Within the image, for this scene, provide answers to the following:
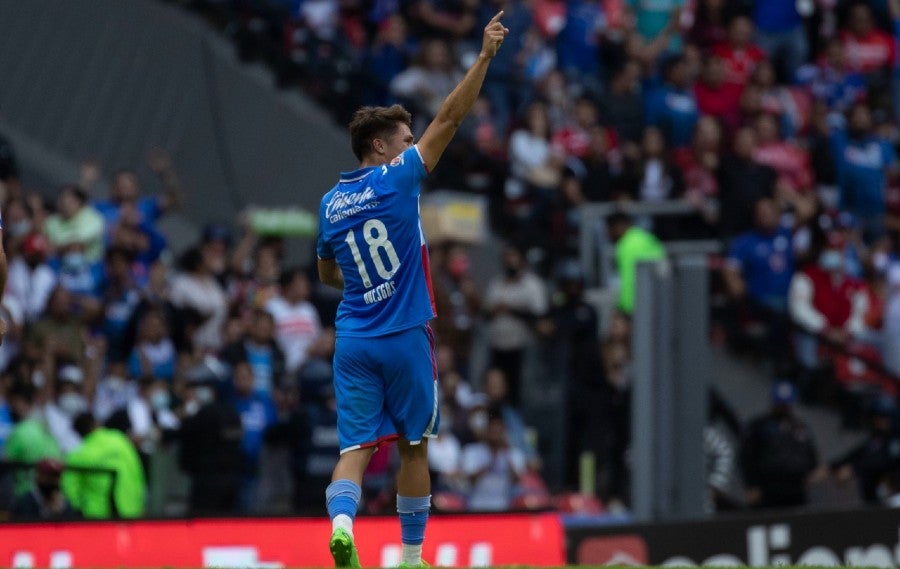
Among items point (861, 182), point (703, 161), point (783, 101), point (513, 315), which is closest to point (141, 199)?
point (513, 315)

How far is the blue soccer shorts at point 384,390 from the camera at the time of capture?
902cm

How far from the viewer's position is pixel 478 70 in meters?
8.86

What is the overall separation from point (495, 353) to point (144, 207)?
11.9ft

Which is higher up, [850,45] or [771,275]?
[850,45]

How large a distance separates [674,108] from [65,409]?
8.80 m

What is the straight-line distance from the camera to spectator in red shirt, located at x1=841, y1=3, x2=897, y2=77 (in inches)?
926

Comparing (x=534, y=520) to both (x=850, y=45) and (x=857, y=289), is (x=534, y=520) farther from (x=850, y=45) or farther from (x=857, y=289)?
(x=850, y=45)

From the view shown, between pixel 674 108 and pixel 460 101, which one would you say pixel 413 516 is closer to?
pixel 460 101

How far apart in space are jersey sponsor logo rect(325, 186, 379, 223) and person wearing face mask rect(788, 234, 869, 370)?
10965 mm

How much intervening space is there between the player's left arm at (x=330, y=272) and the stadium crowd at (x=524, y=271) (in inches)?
151

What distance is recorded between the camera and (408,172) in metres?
9.00

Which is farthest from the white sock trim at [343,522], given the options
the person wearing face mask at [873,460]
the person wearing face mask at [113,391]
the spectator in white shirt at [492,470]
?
the person wearing face mask at [873,460]

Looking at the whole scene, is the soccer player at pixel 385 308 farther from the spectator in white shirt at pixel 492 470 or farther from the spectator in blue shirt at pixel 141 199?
the spectator in blue shirt at pixel 141 199

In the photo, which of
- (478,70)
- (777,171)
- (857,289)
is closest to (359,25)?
(777,171)
